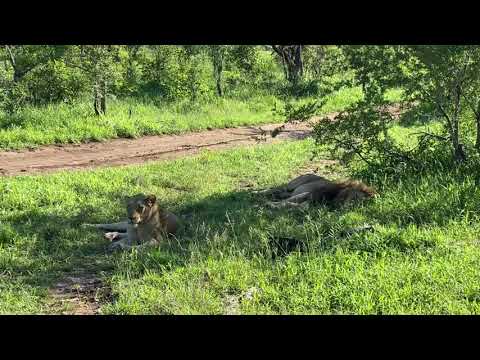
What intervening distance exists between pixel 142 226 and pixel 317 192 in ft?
10.2

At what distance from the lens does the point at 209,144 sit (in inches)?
586

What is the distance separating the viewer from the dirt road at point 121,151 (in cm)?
1184

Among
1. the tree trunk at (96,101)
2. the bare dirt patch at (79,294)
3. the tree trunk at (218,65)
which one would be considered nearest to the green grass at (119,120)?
the tree trunk at (96,101)

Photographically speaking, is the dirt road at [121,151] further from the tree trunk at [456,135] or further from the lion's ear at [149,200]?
the lion's ear at [149,200]

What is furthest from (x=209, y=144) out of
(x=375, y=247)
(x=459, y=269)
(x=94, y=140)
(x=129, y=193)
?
(x=459, y=269)

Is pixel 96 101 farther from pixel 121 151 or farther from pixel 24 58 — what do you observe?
pixel 121 151

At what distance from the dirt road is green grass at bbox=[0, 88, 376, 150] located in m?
0.37

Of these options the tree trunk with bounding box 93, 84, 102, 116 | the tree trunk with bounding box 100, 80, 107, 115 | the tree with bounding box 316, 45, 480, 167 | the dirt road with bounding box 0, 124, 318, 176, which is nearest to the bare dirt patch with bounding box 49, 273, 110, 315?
the tree with bounding box 316, 45, 480, 167

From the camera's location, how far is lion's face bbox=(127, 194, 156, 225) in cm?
708

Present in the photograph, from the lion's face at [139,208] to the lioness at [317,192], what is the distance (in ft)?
7.48

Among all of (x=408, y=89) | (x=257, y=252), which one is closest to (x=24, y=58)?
(x=408, y=89)

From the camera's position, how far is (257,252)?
6.05 meters

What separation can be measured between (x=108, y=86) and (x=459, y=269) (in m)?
→ 14.6

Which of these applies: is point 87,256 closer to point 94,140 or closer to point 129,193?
point 129,193
